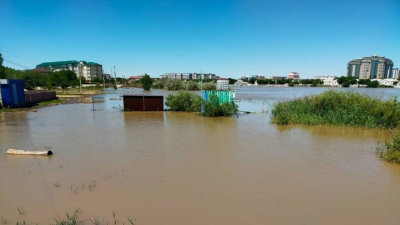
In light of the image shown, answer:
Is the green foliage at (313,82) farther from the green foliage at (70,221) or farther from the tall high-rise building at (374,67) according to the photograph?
the green foliage at (70,221)

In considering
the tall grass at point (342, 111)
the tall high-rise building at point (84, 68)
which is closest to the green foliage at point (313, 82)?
the tall high-rise building at point (84, 68)

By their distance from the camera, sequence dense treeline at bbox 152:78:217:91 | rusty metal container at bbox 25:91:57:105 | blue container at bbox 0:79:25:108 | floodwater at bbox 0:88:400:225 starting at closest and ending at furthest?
1. floodwater at bbox 0:88:400:225
2. blue container at bbox 0:79:25:108
3. rusty metal container at bbox 25:91:57:105
4. dense treeline at bbox 152:78:217:91

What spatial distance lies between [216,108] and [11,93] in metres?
17.6

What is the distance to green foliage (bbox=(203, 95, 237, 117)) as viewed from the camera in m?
16.3

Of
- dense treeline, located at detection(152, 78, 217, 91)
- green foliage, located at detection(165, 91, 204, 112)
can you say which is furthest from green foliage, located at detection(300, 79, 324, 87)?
green foliage, located at detection(165, 91, 204, 112)

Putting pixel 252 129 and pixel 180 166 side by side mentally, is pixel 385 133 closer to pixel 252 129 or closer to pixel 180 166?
pixel 252 129

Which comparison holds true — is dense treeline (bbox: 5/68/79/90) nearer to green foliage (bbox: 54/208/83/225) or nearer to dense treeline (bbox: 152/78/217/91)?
dense treeline (bbox: 152/78/217/91)

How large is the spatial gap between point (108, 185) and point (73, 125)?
922 cm

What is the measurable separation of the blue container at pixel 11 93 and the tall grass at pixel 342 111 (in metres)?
21.2

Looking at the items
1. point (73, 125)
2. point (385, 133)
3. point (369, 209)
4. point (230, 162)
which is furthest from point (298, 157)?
point (73, 125)

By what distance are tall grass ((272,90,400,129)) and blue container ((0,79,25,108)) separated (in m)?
21.2

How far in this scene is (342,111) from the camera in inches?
539

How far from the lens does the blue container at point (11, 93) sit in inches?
726

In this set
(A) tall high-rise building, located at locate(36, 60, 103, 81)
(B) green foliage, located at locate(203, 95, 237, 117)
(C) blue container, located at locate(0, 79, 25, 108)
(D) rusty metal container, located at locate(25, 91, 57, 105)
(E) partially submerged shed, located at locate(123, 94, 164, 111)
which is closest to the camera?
(B) green foliage, located at locate(203, 95, 237, 117)
